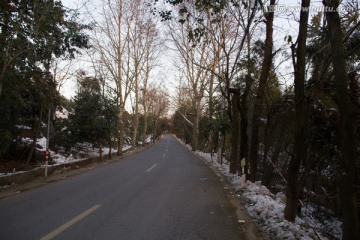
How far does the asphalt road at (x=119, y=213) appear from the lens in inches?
224

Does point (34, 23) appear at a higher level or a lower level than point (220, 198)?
higher

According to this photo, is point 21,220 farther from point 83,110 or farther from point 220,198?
point 83,110

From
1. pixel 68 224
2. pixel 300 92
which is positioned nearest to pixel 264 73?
pixel 300 92

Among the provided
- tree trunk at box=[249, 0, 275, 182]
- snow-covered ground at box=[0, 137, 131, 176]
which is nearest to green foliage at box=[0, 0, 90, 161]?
snow-covered ground at box=[0, 137, 131, 176]

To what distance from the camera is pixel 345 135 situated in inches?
174

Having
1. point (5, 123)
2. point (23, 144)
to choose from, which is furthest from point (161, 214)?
point (23, 144)

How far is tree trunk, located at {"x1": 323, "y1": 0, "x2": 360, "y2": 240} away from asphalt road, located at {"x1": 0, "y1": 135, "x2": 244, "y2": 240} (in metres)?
1.91

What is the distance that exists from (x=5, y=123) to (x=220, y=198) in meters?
9.12

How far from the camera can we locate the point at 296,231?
19.1 feet

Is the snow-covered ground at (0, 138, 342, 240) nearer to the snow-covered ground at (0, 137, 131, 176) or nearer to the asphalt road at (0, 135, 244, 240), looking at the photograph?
the asphalt road at (0, 135, 244, 240)

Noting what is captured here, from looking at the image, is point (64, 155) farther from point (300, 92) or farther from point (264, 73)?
point (300, 92)

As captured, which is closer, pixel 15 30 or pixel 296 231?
pixel 296 231

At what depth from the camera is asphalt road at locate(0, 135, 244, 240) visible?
18.7 feet

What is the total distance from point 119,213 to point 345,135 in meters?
4.84
